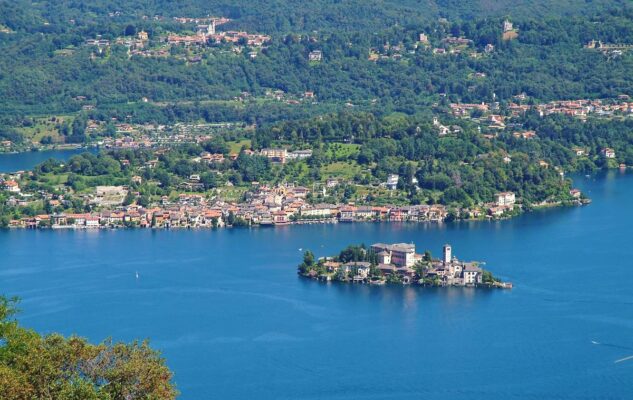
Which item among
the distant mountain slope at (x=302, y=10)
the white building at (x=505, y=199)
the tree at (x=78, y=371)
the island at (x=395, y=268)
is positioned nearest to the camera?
the tree at (x=78, y=371)

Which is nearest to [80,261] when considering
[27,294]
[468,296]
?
[27,294]

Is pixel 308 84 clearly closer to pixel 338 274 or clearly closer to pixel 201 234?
pixel 201 234

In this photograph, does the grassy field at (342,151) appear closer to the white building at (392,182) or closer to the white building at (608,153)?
the white building at (392,182)

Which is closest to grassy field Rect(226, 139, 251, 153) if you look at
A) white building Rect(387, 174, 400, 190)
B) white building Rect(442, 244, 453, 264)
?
white building Rect(387, 174, 400, 190)

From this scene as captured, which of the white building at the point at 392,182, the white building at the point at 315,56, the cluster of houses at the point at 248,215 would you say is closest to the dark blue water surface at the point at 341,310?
the cluster of houses at the point at 248,215

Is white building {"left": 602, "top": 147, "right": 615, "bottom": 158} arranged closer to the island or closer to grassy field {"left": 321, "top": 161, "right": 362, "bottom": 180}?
grassy field {"left": 321, "top": 161, "right": 362, "bottom": 180}

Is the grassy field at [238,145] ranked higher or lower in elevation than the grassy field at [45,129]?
lower

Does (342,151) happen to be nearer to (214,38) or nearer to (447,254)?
(447,254)
